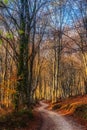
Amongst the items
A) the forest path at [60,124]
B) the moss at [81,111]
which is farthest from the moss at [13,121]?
the moss at [81,111]

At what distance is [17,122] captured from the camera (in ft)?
54.1

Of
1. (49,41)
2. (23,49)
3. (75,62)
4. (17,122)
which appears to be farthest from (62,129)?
(75,62)

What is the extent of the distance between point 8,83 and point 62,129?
16.4 feet

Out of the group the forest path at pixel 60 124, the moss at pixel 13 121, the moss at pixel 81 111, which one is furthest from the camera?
the moss at pixel 81 111

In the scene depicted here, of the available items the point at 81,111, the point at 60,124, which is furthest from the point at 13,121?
the point at 81,111

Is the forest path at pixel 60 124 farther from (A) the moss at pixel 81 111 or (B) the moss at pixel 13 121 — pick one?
(B) the moss at pixel 13 121

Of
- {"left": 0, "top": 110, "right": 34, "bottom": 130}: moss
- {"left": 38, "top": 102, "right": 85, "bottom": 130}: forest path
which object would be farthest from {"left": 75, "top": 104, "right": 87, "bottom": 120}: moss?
{"left": 0, "top": 110, "right": 34, "bottom": 130}: moss

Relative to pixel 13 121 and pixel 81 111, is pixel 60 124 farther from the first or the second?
pixel 81 111

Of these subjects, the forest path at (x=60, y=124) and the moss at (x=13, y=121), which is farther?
the forest path at (x=60, y=124)

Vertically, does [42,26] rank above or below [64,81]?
above

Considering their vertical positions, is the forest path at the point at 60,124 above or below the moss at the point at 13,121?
below

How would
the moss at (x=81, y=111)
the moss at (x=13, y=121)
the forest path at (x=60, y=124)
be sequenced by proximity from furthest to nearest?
the moss at (x=81, y=111), the forest path at (x=60, y=124), the moss at (x=13, y=121)

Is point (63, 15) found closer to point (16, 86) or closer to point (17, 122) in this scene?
point (16, 86)

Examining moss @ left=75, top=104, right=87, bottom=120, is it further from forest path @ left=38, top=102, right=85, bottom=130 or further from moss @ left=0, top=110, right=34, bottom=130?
moss @ left=0, top=110, right=34, bottom=130
